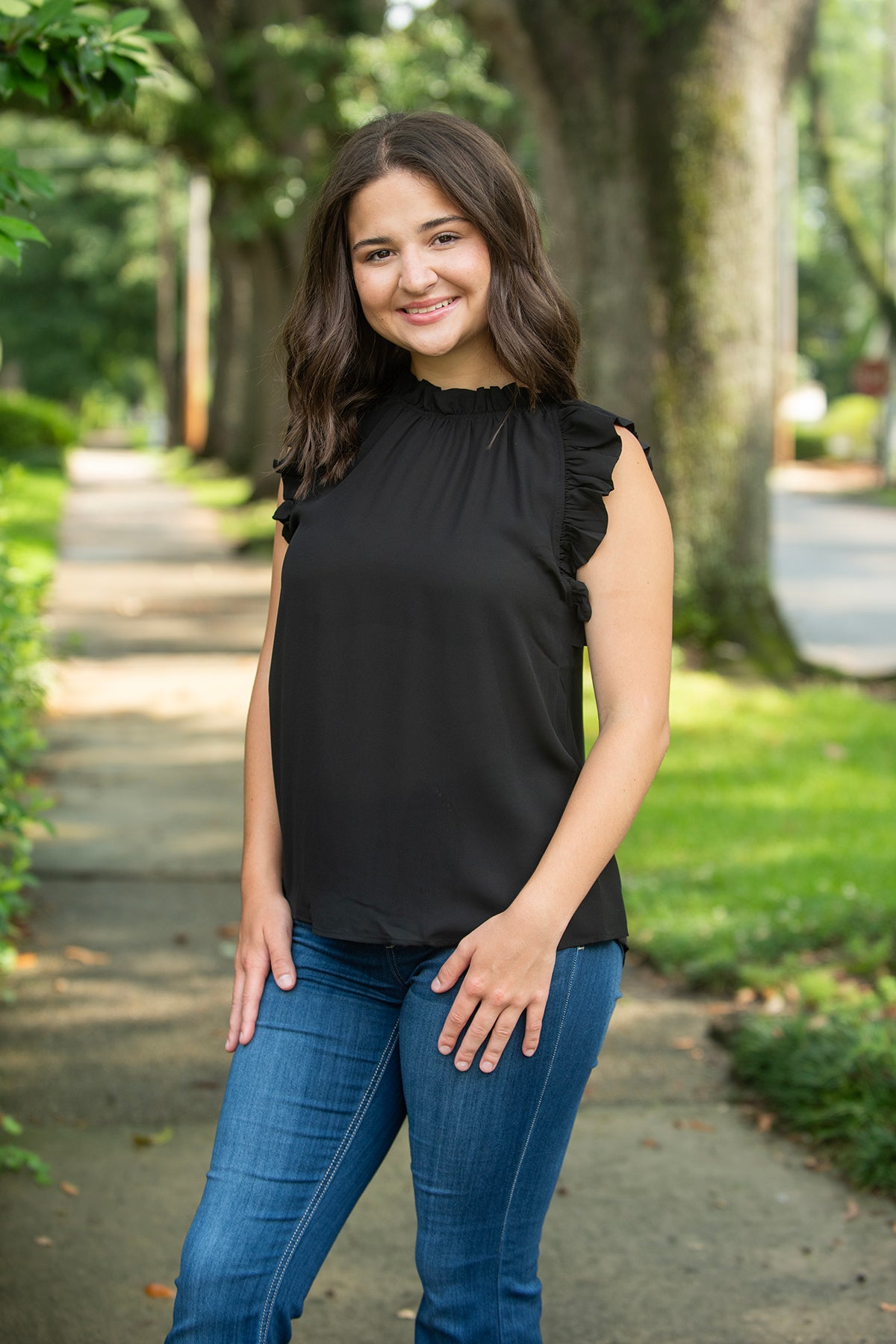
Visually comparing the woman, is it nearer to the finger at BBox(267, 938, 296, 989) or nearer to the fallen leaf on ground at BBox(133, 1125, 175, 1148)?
the finger at BBox(267, 938, 296, 989)

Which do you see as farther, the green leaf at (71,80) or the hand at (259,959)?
the green leaf at (71,80)

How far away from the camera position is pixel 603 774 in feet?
6.53

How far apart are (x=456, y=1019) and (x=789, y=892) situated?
362 centimetres

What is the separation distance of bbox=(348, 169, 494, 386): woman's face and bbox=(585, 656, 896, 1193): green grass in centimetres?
232

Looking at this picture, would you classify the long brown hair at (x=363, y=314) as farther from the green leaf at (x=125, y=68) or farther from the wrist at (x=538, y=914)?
the green leaf at (x=125, y=68)

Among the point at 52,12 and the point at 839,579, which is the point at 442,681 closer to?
the point at 52,12

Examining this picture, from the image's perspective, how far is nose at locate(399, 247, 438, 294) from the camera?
82.8 inches

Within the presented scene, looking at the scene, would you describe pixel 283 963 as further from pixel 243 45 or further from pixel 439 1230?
pixel 243 45

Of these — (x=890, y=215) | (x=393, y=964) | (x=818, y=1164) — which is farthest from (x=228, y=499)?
A: (x=393, y=964)

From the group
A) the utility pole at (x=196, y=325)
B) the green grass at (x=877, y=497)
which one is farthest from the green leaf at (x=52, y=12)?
the utility pole at (x=196, y=325)

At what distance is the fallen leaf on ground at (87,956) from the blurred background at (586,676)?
0.5 inches

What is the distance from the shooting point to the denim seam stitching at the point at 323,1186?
76.8 inches

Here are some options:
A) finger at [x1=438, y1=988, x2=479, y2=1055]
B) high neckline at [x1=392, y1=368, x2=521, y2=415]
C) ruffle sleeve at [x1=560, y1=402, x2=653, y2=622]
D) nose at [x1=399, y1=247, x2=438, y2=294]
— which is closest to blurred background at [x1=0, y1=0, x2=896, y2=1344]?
high neckline at [x1=392, y1=368, x2=521, y2=415]

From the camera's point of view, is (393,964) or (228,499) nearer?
(393,964)
